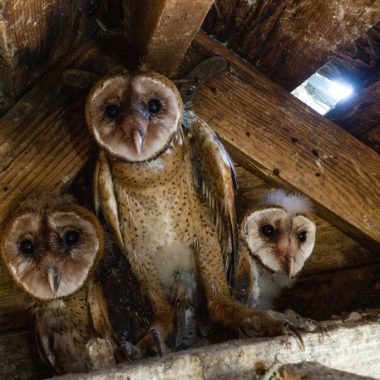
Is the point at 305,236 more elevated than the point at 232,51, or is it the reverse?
the point at 232,51

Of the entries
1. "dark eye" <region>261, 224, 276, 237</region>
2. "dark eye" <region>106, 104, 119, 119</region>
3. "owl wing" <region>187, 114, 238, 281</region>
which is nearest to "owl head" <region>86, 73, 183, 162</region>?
"dark eye" <region>106, 104, 119, 119</region>

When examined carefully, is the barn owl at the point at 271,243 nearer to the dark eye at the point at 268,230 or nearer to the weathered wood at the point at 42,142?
the dark eye at the point at 268,230

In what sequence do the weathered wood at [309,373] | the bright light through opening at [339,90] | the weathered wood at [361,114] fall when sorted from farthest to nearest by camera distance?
the bright light through opening at [339,90] < the weathered wood at [361,114] < the weathered wood at [309,373]

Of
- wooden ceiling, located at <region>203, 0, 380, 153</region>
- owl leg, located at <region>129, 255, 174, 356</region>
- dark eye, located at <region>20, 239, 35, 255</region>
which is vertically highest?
wooden ceiling, located at <region>203, 0, 380, 153</region>

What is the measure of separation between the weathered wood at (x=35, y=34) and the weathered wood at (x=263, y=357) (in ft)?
2.98

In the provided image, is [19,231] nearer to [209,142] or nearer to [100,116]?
[100,116]

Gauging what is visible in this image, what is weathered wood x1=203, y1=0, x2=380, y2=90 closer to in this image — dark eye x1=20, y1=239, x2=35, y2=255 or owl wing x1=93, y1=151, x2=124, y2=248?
owl wing x1=93, y1=151, x2=124, y2=248

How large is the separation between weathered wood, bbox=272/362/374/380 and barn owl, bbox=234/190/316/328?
91 centimetres

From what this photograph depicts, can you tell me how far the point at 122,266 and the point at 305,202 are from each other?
71 centimetres

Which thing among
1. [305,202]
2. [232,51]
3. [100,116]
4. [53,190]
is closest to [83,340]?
[53,190]

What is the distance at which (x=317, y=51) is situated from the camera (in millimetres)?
2277

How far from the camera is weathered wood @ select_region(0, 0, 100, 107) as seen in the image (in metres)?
1.78

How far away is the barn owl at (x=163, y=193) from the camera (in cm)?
213

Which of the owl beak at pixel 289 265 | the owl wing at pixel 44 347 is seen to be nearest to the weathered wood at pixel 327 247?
the owl beak at pixel 289 265
